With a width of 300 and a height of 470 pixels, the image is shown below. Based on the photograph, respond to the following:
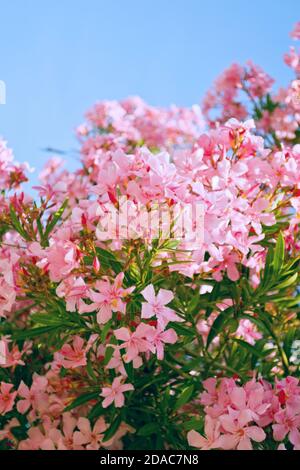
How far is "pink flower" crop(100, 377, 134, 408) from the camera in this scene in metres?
1.63

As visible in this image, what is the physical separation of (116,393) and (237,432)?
0.92ft

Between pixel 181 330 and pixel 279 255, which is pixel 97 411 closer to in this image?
pixel 181 330

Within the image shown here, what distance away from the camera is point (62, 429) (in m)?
1.91

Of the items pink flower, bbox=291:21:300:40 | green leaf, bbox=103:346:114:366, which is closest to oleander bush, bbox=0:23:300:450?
green leaf, bbox=103:346:114:366

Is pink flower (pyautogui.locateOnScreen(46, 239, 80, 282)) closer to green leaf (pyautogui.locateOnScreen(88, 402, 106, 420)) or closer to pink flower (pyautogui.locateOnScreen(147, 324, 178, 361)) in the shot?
pink flower (pyautogui.locateOnScreen(147, 324, 178, 361))

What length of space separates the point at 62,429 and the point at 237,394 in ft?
1.74

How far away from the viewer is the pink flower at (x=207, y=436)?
1.61 metres

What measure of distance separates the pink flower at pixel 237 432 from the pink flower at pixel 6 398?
55 cm

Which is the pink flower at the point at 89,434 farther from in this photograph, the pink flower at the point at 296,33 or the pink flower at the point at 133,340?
the pink flower at the point at 296,33

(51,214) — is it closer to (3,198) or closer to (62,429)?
(3,198)

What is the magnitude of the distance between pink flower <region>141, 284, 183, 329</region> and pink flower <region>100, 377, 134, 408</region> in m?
0.21

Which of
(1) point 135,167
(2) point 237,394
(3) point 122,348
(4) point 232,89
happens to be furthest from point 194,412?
(4) point 232,89

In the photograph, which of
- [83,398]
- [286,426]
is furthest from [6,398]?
[286,426]

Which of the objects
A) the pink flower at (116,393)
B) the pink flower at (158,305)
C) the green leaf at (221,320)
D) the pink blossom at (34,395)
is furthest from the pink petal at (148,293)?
the pink blossom at (34,395)
